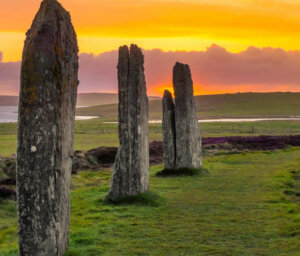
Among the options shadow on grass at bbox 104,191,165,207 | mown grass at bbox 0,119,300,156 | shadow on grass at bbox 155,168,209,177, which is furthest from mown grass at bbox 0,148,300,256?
mown grass at bbox 0,119,300,156

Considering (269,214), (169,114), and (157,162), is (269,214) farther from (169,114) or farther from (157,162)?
(157,162)

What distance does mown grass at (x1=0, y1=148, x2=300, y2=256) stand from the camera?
544 inches

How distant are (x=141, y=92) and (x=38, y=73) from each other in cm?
946

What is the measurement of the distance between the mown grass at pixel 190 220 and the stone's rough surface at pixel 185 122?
5.42ft

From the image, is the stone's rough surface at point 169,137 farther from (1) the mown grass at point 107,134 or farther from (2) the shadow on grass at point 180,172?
(1) the mown grass at point 107,134

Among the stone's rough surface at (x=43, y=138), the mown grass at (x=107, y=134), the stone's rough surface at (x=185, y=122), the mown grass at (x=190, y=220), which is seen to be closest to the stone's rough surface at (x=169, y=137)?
the stone's rough surface at (x=185, y=122)

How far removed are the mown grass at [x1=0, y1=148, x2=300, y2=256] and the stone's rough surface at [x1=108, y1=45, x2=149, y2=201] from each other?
97 cm

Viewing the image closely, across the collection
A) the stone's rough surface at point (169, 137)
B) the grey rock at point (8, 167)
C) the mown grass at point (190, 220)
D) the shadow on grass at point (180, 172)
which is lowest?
the mown grass at point (190, 220)

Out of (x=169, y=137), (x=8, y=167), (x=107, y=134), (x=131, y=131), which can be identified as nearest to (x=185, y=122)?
(x=169, y=137)

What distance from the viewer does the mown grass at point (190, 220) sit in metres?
13.8

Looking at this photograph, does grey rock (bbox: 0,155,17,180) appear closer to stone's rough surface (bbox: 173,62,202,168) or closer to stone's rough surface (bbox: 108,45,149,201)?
stone's rough surface (bbox: 108,45,149,201)

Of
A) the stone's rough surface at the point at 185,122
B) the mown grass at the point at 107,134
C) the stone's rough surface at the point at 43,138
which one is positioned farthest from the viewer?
the mown grass at the point at 107,134

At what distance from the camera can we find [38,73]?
11.6 m

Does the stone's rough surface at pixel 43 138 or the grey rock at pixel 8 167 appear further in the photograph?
the grey rock at pixel 8 167
